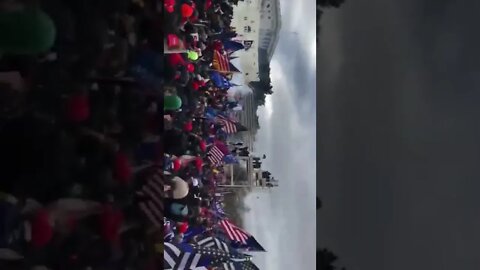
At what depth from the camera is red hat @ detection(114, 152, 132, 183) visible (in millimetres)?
4535

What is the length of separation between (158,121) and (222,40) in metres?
18.4

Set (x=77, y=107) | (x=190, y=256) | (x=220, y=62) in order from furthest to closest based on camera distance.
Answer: (x=220, y=62)
(x=190, y=256)
(x=77, y=107)

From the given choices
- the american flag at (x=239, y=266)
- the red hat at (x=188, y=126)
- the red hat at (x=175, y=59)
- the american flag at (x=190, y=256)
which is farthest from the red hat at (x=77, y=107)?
the red hat at (x=188, y=126)

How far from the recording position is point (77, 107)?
427cm

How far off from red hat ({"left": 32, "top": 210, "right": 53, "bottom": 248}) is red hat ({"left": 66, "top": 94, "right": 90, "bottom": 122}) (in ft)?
2.05

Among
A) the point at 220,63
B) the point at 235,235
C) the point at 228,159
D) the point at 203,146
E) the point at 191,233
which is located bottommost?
the point at 235,235

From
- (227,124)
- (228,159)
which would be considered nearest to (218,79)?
(227,124)

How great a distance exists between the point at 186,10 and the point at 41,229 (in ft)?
40.4

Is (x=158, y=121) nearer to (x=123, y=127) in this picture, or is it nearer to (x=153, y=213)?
(x=123, y=127)

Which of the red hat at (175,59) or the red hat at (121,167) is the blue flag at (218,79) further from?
the red hat at (121,167)

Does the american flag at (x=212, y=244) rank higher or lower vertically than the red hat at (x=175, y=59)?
lower

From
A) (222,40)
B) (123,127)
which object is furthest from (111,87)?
(222,40)

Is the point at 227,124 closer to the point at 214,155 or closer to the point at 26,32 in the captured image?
the point at 214,155

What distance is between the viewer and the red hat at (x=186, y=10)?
1566 cm
